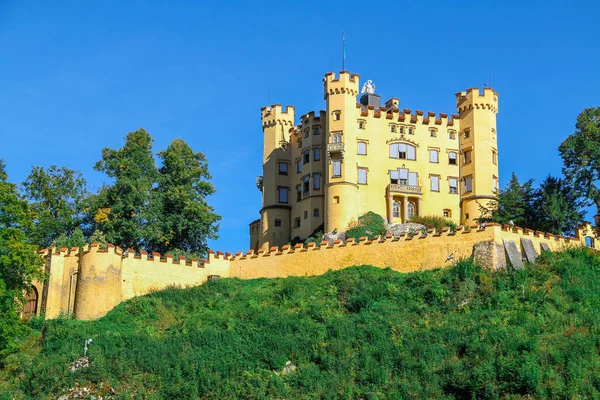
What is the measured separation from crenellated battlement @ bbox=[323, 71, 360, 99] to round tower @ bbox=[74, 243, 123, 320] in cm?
2271

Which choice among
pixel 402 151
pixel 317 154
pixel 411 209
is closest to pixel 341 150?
pixel 317 154

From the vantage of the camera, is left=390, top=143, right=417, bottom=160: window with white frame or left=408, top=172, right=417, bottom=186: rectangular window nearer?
left=408, top=172, right=417, bottom=186: rectangular window

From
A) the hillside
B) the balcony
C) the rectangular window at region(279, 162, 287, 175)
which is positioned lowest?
the hillside

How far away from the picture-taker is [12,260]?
145ft

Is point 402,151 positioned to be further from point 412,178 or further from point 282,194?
point 282,194

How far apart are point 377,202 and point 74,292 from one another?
961 inches

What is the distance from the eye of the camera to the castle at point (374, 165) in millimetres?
66562

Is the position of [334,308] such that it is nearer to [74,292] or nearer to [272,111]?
[74,292]

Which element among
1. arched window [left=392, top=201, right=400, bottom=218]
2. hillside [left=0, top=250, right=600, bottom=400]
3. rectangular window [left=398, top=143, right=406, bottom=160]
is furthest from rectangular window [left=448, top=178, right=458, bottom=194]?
hillside [left=0, top=250, right=600, bottom=400]

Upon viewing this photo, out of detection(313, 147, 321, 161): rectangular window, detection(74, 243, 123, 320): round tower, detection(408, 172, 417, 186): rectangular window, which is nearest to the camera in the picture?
detection(74, 243, 123, 320): round tower

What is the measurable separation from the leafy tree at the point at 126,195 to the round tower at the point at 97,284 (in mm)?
8047

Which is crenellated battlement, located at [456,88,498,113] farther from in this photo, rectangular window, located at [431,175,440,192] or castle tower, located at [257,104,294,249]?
castle tower, located at [257,104,294,249]

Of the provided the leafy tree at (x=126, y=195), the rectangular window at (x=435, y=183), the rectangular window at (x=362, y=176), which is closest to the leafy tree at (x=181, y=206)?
the leafy tree at (x=126, y=195)

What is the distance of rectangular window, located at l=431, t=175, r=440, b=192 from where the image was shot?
68.6m
